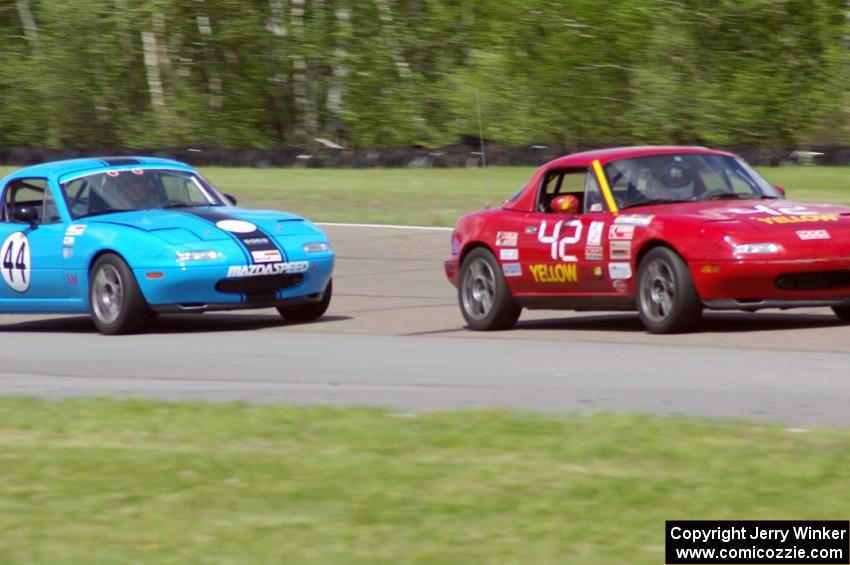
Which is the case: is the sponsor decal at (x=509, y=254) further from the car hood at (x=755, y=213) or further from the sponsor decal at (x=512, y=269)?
the car hood at (x=755, y=213)

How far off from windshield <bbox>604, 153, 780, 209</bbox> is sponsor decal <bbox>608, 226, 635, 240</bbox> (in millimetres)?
272

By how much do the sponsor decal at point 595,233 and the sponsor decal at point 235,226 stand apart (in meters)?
2.66

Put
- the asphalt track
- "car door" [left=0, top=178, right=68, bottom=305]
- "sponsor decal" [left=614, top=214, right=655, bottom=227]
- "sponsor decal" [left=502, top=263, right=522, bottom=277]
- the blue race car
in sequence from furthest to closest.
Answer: "car door" [left=0, top=178, right=68, bottom=305]
the blue race car
"sponsor decal" [left=502, top=263, right=522, bottom=277]
"sponsor decal" [left=614, top=214, right=655, bottom=227]
the asphalt track

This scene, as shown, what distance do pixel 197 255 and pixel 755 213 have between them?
410 cm

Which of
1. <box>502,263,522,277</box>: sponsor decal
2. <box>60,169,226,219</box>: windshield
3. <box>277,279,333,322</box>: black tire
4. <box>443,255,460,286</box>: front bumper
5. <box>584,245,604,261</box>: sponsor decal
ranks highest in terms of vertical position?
<box>60,169,226,219</box>: windshield

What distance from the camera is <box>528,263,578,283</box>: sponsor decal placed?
38.4 feet

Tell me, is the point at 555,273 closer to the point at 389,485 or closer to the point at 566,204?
the point at 566,204

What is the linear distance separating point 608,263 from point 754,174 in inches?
56.7

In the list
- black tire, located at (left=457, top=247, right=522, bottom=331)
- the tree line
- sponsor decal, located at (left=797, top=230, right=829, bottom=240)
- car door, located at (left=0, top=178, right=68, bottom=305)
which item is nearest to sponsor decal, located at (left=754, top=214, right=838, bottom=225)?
sponsor decal, located at (left=797, top=230, right=829, bottom=240)

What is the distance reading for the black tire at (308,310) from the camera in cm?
1314

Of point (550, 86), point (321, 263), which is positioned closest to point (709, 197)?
point (321, 263)

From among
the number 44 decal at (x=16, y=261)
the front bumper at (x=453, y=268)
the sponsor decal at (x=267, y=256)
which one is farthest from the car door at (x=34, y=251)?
the front bumper at (x=453, y=268)

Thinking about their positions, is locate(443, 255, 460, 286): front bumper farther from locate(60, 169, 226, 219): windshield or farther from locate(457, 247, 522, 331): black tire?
locate(60, 169, 226, 219): windshield

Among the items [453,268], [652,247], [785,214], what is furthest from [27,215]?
[785,214]
